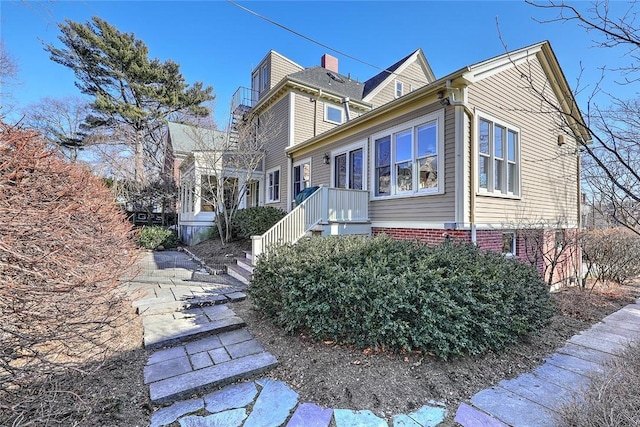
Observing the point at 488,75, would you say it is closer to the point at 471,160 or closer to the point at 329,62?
the point at 471,160

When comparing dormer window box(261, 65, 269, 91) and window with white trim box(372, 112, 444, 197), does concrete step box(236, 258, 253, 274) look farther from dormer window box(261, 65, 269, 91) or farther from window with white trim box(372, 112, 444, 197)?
dormer window box(261, 65, 269, 91)

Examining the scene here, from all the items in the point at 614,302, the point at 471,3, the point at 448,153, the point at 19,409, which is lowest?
the point at 614,302

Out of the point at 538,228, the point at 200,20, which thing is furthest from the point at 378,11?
the point at 538,228

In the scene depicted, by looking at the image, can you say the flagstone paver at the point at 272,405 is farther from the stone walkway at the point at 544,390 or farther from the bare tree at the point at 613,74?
the bare tree at the point at 613,74

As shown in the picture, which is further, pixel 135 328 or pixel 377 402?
pixel 135 328

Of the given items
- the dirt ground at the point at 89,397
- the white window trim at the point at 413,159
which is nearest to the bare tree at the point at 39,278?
the dirt ground at the point at 89,397

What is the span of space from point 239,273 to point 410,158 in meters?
5.06

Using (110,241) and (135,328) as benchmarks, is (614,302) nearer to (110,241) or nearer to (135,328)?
(135,328)

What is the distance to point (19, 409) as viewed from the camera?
7.34 feet

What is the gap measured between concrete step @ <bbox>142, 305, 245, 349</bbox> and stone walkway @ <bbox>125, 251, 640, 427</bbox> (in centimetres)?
1

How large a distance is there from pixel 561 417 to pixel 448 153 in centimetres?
504

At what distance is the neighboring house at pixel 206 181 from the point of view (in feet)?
37.0

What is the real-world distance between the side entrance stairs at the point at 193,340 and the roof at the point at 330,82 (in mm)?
9983

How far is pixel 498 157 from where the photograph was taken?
7094 millimetres
